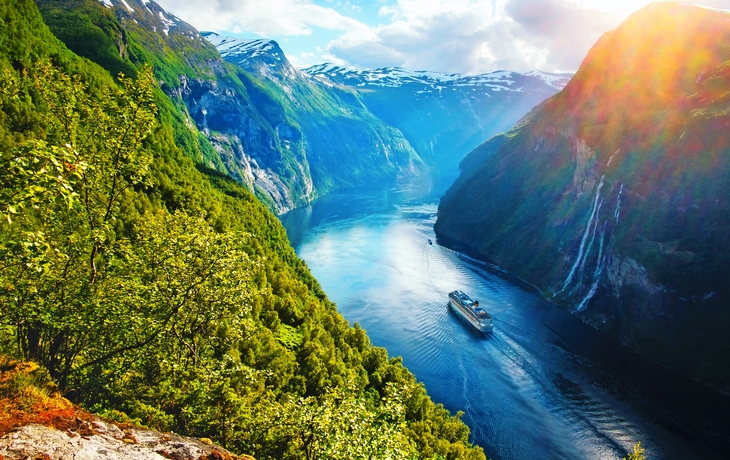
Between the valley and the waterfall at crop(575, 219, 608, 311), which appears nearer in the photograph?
the valley

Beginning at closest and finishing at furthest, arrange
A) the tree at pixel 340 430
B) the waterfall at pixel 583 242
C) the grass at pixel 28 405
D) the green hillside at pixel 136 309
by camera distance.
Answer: the grass at pixel 28 405 < the tree at pixel 340 430 < the green hillside at pixel 136 309 < the waterfall at pixel 583 242

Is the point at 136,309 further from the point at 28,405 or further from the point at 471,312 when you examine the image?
the point at 471,312

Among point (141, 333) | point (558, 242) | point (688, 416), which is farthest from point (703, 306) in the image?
point (141, 333)

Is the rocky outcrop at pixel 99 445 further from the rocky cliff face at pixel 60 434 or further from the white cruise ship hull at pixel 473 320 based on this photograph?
the white cruise ship hull at pixel 473 320

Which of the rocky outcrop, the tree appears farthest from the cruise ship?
the rocky outcrop

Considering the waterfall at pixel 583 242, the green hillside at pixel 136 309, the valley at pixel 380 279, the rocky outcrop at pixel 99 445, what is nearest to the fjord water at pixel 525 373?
the valley at pixel 380 279

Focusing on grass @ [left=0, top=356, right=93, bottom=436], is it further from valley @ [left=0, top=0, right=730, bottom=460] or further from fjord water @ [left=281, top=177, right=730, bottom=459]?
fjord water @ [left=281, top=177, right=730, bottom=459]
